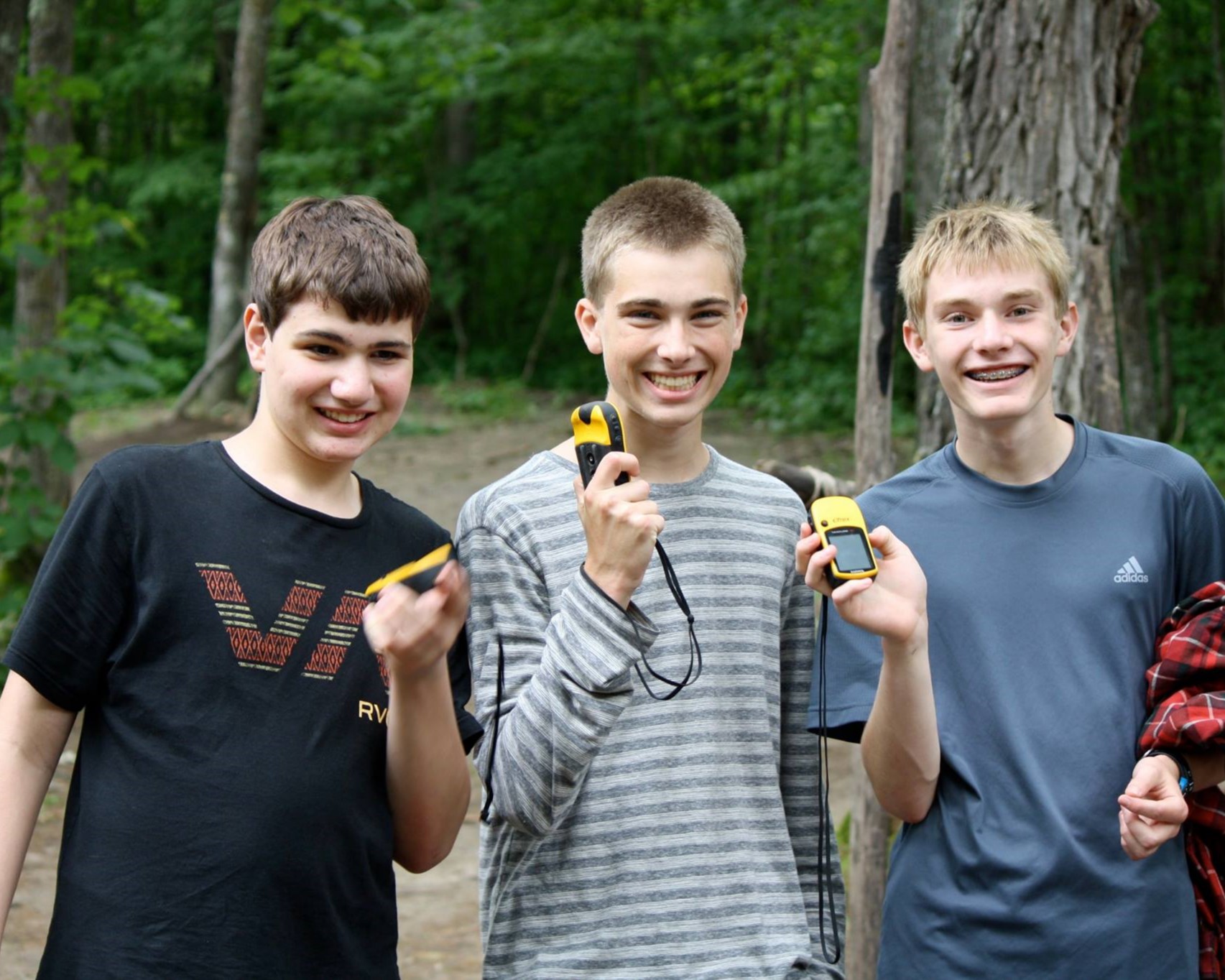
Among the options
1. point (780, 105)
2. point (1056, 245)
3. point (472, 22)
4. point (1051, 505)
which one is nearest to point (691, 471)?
point (1051, 505)

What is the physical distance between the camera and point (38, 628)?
83.0 inches

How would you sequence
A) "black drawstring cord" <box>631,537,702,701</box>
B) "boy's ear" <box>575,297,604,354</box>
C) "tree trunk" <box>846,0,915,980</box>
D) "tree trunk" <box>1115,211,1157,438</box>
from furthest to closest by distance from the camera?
1. "tree trunk" <box>1115,211,1157,438</box>
2. "tree trunk" <box>846,0,915,980</box>
3. "boy's ear" <box>575,297,604,354</box>
4. "black drawstring cord" <box>631,537,702,701</box>

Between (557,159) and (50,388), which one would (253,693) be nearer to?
(50,388)

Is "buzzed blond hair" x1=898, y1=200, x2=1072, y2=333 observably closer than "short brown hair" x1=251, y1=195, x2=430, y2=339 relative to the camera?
No

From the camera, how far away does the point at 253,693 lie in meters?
2.14

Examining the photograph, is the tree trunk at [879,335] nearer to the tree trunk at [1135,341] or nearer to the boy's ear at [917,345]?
the boy's ear at [917,345]

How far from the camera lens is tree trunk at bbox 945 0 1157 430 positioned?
402cm

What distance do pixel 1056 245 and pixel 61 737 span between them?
2042 mm

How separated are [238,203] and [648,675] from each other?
15890 mm

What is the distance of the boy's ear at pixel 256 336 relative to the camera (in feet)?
7.72

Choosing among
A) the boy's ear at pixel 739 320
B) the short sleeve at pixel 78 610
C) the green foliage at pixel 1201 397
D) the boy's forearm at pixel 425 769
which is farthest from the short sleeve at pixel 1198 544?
the green foliage at pixel 1201 397

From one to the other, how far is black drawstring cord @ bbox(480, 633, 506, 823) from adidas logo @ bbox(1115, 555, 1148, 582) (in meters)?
1.12

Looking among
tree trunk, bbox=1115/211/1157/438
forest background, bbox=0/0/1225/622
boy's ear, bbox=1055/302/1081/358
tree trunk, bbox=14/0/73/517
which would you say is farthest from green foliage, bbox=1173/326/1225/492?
boy's ear, bbox=1055/302/1081/358

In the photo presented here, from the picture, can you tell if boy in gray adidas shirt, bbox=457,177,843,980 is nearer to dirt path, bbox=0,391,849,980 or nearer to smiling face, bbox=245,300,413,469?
smiling face, bbox=245,300,413,469
